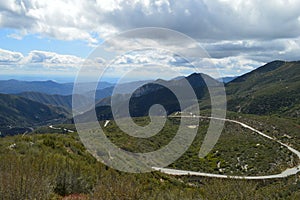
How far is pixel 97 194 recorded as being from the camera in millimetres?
11000

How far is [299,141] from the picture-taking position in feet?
205

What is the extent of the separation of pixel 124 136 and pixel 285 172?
27.4 meters

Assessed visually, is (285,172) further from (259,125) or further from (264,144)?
(259,125)

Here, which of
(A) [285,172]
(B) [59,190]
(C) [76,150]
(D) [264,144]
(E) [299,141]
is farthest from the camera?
(E) [299,141]

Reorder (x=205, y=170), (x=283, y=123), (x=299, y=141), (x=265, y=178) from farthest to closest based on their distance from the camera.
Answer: (x=283, y=123) → (x=299, y=141) → (x=205, y=170) → (x=265, y=178)

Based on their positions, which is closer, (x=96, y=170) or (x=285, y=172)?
(x=96, y=170)

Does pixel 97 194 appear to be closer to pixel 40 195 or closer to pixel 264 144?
pixel 40 195

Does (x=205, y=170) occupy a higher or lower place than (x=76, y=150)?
lower

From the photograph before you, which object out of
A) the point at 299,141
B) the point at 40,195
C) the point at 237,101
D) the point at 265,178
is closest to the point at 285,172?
the point at 265,178

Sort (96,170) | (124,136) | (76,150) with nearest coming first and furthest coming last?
(96,170) < (76,150) < (124,136)

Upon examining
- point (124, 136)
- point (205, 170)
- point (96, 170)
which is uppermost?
point (96, 170)

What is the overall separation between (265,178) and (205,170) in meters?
9.96

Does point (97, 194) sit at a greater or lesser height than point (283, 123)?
greater

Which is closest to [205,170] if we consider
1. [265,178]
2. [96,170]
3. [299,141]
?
[265,178]
